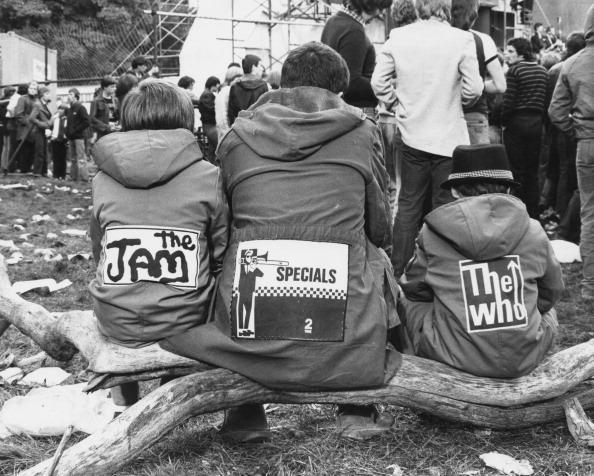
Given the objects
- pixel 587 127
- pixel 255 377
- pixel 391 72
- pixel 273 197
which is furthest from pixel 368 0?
pixel 255 377

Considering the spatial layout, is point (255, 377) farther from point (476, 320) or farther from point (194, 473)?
point (476, 320)

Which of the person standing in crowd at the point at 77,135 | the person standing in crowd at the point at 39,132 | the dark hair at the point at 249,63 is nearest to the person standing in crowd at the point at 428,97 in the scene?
the dark hair at the point at 249,63

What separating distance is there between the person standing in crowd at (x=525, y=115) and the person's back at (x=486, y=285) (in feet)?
15.3

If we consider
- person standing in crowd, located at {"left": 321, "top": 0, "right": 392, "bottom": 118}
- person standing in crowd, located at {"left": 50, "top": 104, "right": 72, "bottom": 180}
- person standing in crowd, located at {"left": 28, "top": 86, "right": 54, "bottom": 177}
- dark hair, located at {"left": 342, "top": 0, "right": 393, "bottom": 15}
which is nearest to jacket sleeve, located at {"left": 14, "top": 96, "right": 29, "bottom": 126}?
person standing in crowd, located at {"left": 28, "top": 86, "right": 54, "bottom": 177}

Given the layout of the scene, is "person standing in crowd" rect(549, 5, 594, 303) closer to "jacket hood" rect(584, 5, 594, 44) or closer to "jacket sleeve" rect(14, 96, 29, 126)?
"jacket hood" rect(584, 5, 594, 44)

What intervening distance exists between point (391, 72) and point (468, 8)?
778 mm

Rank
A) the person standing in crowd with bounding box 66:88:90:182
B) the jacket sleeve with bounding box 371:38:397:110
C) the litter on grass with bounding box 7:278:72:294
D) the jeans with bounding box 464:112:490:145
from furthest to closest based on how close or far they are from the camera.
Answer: the person standing in crowd with bounding box 66:88:90:182 → the litter on grass with bounding box 7:278:72:294 → the jeans with bounding box 464:112:490:145 → the jacket sleeve with bounding box 371:38:397:110

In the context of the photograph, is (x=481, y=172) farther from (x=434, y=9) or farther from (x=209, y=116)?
(x=209, y=116)

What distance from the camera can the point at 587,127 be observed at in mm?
6035

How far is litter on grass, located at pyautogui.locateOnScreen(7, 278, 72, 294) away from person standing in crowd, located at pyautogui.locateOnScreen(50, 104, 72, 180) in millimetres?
→ 11517

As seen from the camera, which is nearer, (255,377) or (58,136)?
(255,377)

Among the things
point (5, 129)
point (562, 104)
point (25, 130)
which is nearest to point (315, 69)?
point (562, 104)

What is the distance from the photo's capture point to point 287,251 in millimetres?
3297

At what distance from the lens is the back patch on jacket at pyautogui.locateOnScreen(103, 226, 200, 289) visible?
3340 mm
